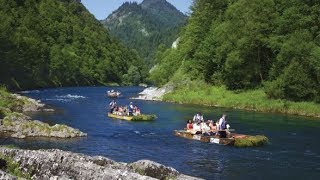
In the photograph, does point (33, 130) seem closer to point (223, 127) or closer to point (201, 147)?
point (201, 147)

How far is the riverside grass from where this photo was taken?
258ft

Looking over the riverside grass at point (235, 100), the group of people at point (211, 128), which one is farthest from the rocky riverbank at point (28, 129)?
the riverside grass at point (235, 100)

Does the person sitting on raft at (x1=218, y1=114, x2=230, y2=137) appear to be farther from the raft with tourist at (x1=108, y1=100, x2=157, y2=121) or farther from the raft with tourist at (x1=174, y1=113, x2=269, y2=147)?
the raft with tourist at (x1=108, y1=100, x2=157, y2=121)

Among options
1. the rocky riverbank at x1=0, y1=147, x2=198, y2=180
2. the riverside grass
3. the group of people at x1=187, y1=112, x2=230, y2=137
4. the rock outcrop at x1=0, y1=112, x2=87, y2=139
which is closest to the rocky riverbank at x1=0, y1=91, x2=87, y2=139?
the rock outcrop at x1=0, y1=112, x2=87, y2=139

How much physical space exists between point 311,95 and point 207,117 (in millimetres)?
22867

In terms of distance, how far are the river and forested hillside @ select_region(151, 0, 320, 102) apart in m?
15.5

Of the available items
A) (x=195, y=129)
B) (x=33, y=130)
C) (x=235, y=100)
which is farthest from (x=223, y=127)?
(x=235, y=100)

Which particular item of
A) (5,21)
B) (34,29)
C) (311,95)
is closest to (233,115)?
(311,95)

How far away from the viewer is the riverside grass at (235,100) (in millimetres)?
78625

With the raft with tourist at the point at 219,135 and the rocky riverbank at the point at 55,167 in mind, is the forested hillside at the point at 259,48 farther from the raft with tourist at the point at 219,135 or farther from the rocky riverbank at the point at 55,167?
the rocky riverbank at the point at 55,167

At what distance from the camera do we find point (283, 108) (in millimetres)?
80250

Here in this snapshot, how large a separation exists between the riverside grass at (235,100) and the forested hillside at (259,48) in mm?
2349

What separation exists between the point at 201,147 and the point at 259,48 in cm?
5669

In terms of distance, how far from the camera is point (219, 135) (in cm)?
4919
